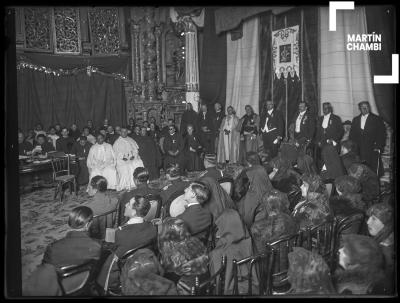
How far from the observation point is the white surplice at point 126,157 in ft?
22.1

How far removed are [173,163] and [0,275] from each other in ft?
9.97

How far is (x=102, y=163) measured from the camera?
22.3ft

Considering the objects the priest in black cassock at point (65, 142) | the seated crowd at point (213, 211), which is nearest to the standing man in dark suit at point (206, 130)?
the seated crowd at point (213, 211)

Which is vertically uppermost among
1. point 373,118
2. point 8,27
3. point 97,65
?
point 8,27

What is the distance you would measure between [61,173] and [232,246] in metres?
2.88

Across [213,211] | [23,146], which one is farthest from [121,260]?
[23,146]

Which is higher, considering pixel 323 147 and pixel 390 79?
pixel 390 79

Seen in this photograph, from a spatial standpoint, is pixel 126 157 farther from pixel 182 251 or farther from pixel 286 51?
pixel 286 51

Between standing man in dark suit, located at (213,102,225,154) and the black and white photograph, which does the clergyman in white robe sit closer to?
the black and white photograph

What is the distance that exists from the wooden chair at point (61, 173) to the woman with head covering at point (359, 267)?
4124 mm

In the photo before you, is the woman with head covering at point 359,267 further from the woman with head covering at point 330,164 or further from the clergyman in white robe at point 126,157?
the clergyman in white robe at point 126,157

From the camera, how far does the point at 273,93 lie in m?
6.85
